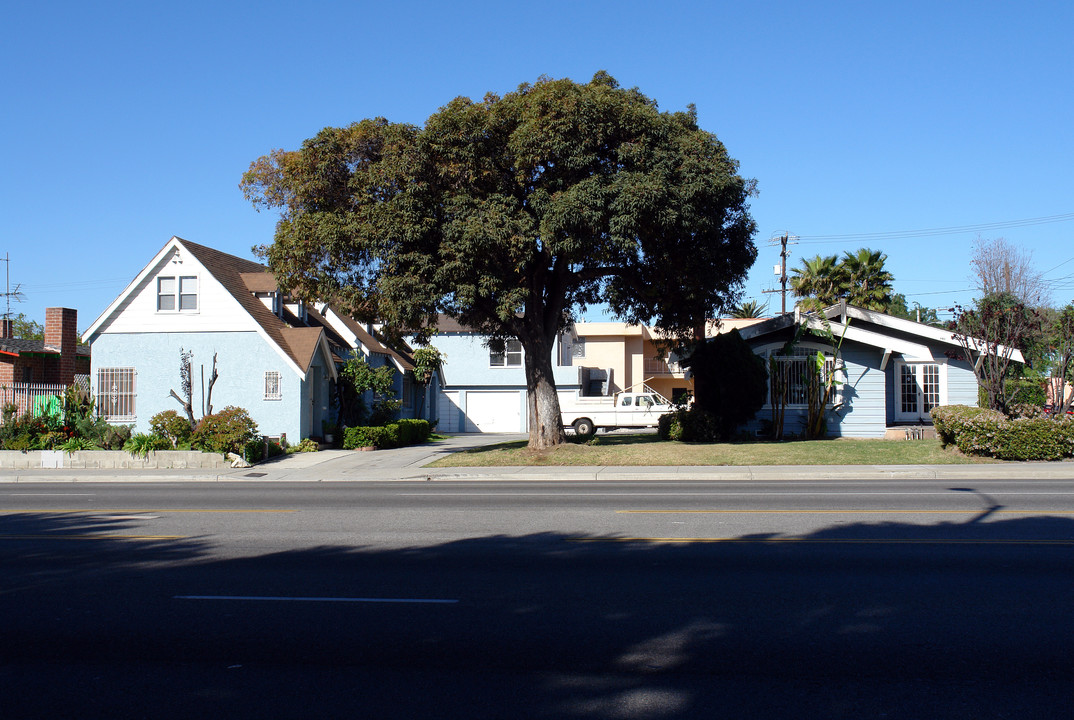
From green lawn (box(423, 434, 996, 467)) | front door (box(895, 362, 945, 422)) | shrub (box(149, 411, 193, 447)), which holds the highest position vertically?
front door (box(895, 362, 945, 422))

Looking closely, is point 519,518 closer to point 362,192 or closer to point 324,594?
point 324,594

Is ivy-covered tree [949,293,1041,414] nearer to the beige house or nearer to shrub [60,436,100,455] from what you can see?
the beige house

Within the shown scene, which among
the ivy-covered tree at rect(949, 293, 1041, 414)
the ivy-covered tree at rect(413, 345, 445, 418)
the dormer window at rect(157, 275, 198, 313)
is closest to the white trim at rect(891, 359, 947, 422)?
the ivy-covered tree at rect(949, 293, 1041, 414)

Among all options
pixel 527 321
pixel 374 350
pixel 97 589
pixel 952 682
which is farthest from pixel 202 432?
pixel 952 682

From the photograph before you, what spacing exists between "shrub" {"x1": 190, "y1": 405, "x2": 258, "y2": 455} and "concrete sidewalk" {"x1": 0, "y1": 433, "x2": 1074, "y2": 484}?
0.96 meters

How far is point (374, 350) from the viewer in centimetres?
3638

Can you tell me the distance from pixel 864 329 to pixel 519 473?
14525mm

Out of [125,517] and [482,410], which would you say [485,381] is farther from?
[125,517]

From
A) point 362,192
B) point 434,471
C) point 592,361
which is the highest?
point 362,192

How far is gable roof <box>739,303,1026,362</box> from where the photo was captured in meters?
27.3

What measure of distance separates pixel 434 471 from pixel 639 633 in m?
14.9

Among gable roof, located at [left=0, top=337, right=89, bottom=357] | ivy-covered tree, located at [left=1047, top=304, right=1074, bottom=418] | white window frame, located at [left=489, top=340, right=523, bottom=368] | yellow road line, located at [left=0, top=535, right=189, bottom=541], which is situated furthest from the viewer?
white window frame, located at [left=489, top=340, right=523, bottom=368]

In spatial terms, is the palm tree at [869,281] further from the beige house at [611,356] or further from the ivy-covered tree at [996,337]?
the ivy-covered tree at [996,337]

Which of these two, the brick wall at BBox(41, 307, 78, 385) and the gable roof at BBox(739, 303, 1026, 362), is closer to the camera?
the gable roof at BBox(739, 303, 1026, 362)
